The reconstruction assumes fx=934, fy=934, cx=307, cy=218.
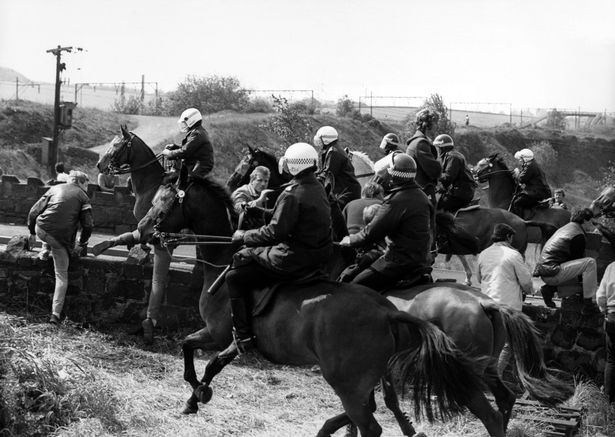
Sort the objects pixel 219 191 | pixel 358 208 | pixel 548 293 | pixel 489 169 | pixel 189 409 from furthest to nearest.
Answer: pixel 489 169
pixel 548 293
pixel 358 208
pixel 219 191
pixel 189 409

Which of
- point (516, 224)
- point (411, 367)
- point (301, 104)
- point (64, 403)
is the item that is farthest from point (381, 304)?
point (301, 104)

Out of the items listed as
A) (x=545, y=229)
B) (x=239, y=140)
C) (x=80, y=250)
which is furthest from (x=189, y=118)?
(x=239, y=140)

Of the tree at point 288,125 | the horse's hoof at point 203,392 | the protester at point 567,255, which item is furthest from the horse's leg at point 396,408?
the tree at point 288,125

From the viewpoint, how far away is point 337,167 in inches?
523

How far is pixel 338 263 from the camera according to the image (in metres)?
12.1

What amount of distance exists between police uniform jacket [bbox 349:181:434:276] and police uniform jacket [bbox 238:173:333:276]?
0.64 m

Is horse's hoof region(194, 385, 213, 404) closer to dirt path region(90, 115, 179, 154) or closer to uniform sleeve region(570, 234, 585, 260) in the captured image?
uniform sleeve region(570, 234, 585, 260)

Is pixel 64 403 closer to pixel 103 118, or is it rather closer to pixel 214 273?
pixel 214 273

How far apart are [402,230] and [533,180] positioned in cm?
830

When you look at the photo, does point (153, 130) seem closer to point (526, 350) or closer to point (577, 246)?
point (577, 246)

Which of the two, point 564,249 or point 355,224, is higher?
point 355,224

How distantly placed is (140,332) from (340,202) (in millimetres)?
3417

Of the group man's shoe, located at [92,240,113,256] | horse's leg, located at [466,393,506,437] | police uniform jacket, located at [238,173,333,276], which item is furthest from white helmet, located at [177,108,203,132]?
horse's leg, located at [466,393,506,437]

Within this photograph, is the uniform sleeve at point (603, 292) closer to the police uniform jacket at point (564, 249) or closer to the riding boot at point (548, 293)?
the police uniform jacket at point (564, 249)
